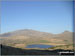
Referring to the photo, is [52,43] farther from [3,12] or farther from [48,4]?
[3,12]

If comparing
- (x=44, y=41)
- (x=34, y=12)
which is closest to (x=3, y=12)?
(x=34, y=12)

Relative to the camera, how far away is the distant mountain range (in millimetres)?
2332

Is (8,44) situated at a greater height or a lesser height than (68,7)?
lesser

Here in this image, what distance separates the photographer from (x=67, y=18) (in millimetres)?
2410

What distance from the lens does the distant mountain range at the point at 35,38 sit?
2332mm

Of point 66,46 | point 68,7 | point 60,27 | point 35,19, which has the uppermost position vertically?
point 68,7

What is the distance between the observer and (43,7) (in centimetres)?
246

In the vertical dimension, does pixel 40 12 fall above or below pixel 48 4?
below

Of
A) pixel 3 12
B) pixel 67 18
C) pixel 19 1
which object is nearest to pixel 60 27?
→ pixel 67 18

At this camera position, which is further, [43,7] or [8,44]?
[43,7]

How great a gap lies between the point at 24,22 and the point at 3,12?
0.43m

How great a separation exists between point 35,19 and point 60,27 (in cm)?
49

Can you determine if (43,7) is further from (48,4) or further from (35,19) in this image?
(35,19)

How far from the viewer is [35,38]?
2.39 m
